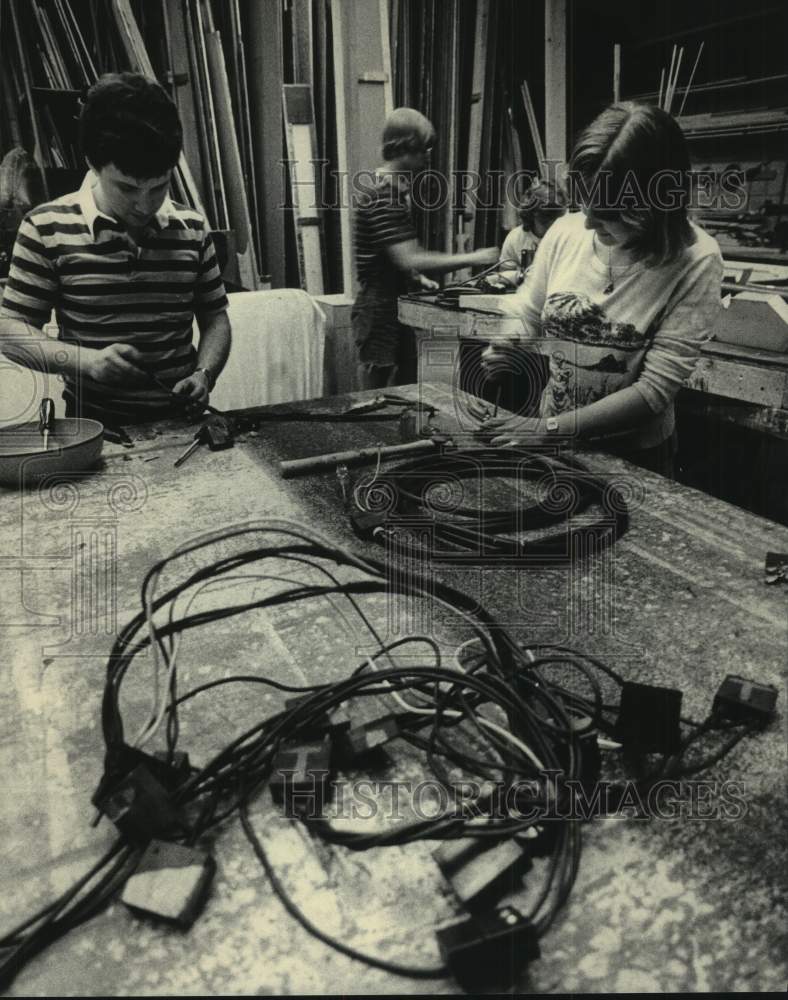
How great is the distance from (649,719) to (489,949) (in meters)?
0.32

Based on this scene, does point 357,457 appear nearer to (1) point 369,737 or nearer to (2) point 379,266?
(1) point 369,737

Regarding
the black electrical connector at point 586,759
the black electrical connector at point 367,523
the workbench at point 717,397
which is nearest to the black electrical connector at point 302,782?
the black electrical connector at point 586,759

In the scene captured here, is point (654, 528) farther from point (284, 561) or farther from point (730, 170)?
point (730, 170)

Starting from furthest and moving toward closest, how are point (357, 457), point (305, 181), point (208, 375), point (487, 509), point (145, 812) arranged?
point (305, 181)
point (208, 375)
point (357, 457)
point (487, 509)
point (145, 812)

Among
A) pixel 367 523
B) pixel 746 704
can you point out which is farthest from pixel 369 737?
pixel 367 523

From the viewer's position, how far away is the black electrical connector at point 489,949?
0.56 meters

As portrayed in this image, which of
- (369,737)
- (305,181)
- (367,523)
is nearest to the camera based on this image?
(369,737)

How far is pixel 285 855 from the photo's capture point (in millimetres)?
683

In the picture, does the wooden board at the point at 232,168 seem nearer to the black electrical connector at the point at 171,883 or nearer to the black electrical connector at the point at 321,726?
the black electrical connector at the point at 321,726

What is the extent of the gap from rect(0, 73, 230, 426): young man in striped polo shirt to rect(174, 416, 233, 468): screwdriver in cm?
15

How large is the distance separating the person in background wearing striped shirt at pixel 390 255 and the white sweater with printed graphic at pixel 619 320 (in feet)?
3.89

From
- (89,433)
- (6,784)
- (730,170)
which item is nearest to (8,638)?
(6,784)

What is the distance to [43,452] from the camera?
1438 mm

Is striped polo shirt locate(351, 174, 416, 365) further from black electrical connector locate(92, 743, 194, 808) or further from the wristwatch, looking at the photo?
black electrical connector locate(92, 743, 194, 808)
